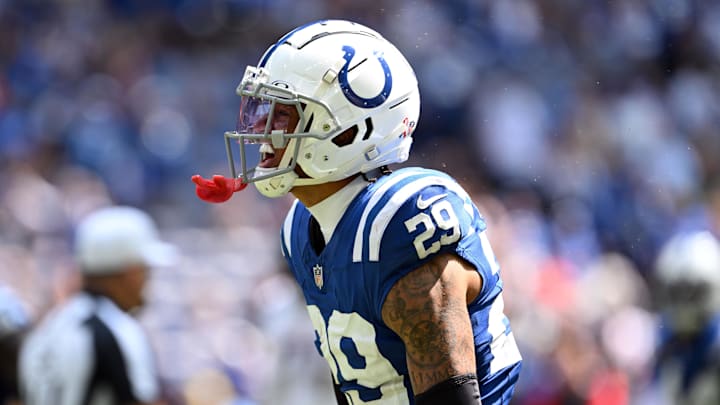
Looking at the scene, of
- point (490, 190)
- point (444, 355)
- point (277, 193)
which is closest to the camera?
point (444, 355)

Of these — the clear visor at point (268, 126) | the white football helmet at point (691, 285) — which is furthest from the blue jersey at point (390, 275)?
the white football helmet at point (691, 285)

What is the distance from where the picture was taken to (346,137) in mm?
2945

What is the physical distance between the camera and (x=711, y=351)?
17.2 feet

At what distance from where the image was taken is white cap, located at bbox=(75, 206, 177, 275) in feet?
16.4

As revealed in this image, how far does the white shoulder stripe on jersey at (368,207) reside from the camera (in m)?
2.78

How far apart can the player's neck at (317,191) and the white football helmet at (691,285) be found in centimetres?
295

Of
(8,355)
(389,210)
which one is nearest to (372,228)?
(389,210)

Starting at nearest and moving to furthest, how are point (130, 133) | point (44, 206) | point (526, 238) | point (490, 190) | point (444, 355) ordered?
point (444, 355)
point (526, 238)
point (490, 190)
point (44, 206)
point (130, 133)

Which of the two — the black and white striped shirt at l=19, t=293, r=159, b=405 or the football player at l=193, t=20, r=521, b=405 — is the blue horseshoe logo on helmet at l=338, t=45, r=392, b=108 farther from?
the black and white striped shirt at l=19, t=293, r=159, b=405

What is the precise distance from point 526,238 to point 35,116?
491cm

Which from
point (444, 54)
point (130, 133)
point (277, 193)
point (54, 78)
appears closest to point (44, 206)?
point (130, 133)

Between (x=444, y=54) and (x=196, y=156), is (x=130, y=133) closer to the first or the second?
(x=196, y=156)

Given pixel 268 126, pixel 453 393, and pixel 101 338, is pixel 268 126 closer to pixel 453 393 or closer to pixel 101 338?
pixel 453 393

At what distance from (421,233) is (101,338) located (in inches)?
Answer: 92.6
